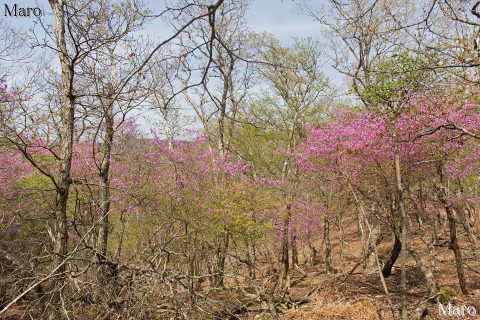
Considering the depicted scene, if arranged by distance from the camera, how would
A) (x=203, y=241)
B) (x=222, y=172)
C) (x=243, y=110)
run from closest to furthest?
(x=203, y=241)
(x=222, y=172)
(x=243, y=110)

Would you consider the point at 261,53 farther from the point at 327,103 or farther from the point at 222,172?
the point at 222,172

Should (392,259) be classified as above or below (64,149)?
below

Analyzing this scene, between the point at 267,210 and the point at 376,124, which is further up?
the point at 376,124

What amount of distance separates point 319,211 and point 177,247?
6626 millimetres

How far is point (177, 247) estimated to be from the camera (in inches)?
456

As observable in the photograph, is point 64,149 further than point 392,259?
No

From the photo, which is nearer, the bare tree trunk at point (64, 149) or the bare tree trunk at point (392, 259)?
the bare tree trunk at point (64, 149)

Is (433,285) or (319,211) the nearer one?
(433,285)

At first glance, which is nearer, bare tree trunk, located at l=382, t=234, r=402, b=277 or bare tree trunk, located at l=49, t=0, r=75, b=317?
bare tree trunk, located at l=49, t=0, r=75, b=317

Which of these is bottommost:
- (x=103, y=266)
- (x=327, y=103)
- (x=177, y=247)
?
(x=177, y=247)

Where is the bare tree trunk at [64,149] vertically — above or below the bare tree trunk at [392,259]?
above

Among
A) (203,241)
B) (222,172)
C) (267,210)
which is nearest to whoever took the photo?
(203,241)

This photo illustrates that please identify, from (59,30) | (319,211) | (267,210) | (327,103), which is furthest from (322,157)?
(59,30)

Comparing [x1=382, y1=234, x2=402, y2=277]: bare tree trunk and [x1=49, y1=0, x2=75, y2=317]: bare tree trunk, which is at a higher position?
[x1=49, y1=0, x2=75, y2=317]: bare tree trunk
